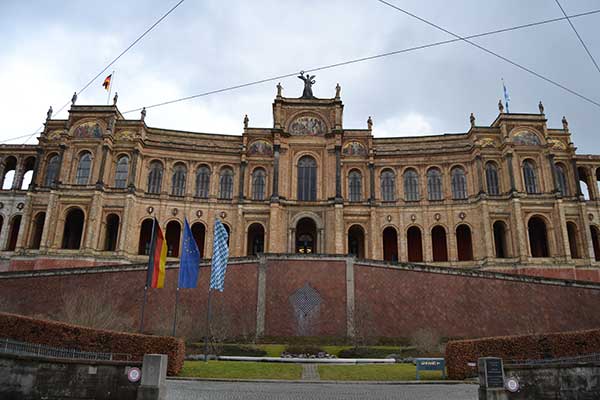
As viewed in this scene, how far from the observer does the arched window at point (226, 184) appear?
45.4 metres

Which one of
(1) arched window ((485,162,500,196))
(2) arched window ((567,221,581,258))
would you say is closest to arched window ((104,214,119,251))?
(1) arched window ((485,162,500,196))

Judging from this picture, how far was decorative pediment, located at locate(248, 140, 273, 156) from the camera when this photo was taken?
46.2m

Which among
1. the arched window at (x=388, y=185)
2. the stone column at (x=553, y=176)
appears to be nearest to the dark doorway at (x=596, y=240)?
the stone column at (x=553, y=176)

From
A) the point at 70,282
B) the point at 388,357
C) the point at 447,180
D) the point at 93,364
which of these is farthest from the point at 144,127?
the point at 93,364

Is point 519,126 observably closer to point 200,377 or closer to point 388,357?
point 388,357

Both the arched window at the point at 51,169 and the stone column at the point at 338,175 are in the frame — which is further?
the arched window at the point at 51,169

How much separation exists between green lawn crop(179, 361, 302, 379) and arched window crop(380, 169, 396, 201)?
27955 mm

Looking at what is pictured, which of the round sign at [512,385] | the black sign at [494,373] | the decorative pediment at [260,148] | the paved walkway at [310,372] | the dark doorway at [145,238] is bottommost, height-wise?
the paved walkway at [310,372]

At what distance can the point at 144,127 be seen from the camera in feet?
148

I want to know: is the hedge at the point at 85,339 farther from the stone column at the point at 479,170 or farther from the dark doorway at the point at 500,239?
the dark doorway at the point at 500,239

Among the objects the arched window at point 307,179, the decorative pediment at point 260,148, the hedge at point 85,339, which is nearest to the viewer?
the hedge at point 85,339

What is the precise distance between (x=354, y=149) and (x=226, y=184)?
13.2m

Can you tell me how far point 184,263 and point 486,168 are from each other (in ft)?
104

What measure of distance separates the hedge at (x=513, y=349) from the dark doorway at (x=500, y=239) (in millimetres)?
26541
